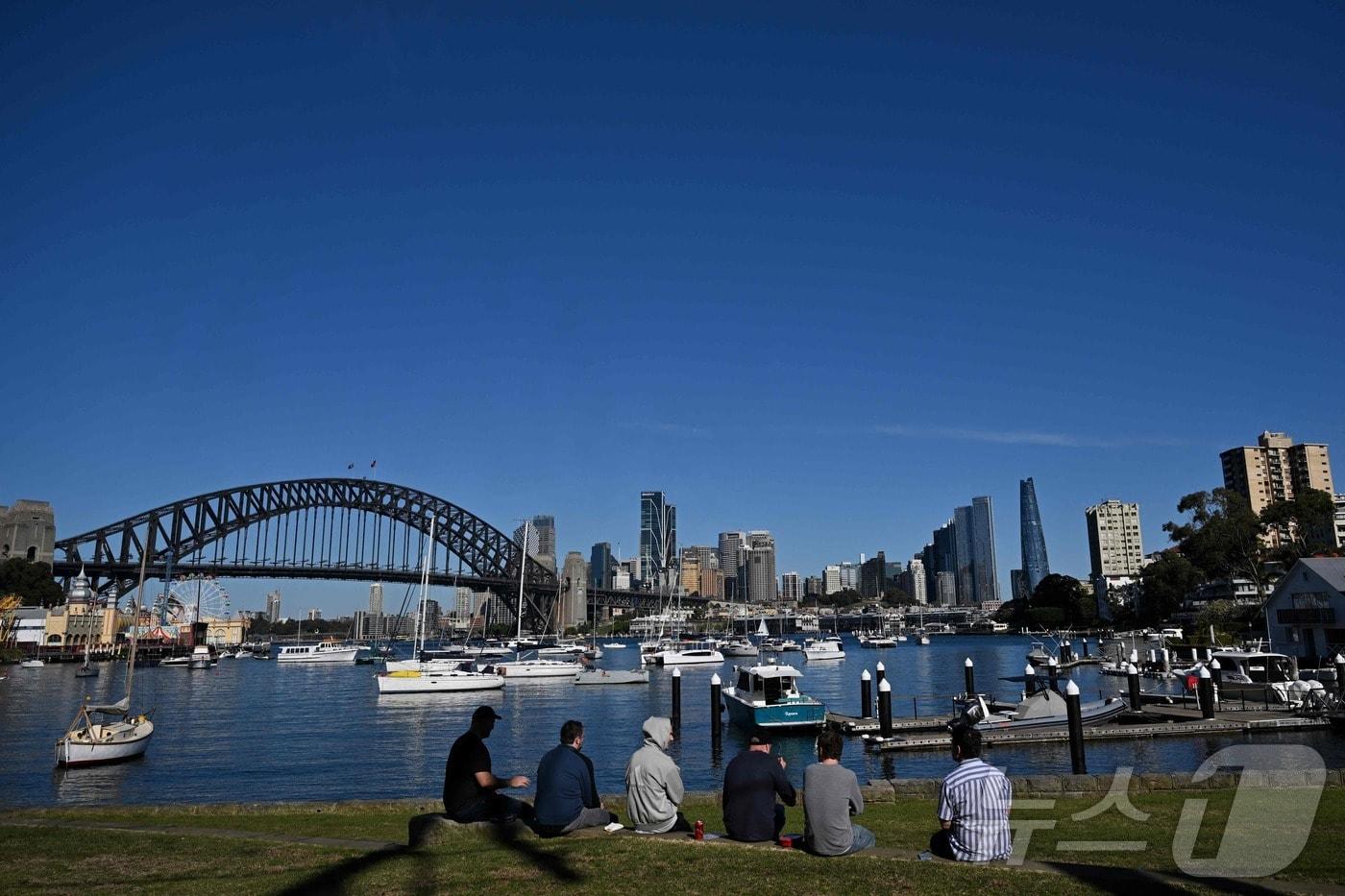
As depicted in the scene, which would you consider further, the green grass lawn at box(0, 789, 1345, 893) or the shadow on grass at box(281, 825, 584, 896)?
the shadow on grass at box(281, 825, 584, 896)

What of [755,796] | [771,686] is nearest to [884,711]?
[771,686]

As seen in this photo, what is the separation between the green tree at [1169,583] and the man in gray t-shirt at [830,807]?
12897 centimetres

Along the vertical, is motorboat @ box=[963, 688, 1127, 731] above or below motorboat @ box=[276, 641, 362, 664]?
above

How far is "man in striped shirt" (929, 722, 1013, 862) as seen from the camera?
8719mm

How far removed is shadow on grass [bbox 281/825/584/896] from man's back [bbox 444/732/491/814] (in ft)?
2.04

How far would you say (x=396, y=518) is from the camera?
195 m

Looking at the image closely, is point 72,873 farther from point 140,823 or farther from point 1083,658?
point 1083,658

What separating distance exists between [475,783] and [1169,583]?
136879mm

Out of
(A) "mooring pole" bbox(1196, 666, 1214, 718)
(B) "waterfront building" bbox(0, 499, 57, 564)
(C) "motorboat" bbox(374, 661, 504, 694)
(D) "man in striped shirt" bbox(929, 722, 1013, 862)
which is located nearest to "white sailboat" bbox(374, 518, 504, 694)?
(C) "motorboat" bbox(374, 661, 504, 694)

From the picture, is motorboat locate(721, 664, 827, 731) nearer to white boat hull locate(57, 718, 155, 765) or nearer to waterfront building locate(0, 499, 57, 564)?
white boat hull locate(57, 718, 155, 765)

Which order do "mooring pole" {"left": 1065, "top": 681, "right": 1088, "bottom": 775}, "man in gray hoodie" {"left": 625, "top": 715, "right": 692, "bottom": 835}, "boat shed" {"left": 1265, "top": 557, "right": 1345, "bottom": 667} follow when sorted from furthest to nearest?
"boat shed" {"left": 1265, "top": 557, "right": 1345, "bottom": 667}, "mooring pole" {"left": 1065, "top": 681, "right": 1088, "bottom": 775}, "man in gray hoodie" {"left": 625, "top": 715, "right": 692, "bottom": 835}

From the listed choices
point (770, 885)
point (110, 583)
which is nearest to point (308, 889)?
point (770, 885)

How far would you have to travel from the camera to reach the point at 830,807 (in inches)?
367

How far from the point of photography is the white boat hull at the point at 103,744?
109ft
